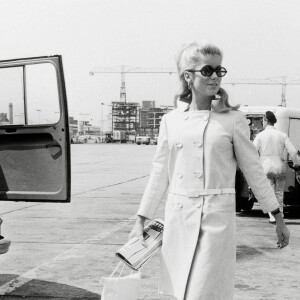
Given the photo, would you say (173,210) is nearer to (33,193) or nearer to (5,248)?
(5,248)

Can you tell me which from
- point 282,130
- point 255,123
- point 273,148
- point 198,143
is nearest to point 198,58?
point 198,143

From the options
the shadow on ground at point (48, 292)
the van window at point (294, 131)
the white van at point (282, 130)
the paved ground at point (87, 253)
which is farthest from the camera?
the van window at point (294, 131)

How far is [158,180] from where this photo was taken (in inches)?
137

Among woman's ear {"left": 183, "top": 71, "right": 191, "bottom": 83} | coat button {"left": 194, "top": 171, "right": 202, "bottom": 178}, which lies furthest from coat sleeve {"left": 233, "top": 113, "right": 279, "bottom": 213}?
woman's ear {"left": 183, "top": 71, "right": 191, "bottom": 83}

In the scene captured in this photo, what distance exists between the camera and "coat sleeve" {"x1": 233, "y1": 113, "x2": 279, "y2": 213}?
10.9 feet

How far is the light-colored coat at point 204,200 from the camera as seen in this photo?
321 centimetres

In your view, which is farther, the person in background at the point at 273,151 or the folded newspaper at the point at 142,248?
the person in background at the point at 273,151

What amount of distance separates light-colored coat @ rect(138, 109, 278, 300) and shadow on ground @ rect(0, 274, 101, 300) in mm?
2398

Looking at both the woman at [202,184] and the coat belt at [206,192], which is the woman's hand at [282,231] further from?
the coat belt at [206,192]

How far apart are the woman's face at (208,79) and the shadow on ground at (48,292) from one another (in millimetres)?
2713

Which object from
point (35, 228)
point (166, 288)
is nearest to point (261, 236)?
point (35, 228)

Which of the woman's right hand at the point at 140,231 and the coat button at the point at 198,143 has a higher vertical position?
the coat button at the point at 198,143

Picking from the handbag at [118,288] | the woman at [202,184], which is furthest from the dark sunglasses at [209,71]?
the handbag at [118,288]

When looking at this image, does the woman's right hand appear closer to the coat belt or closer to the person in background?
the coat belt
